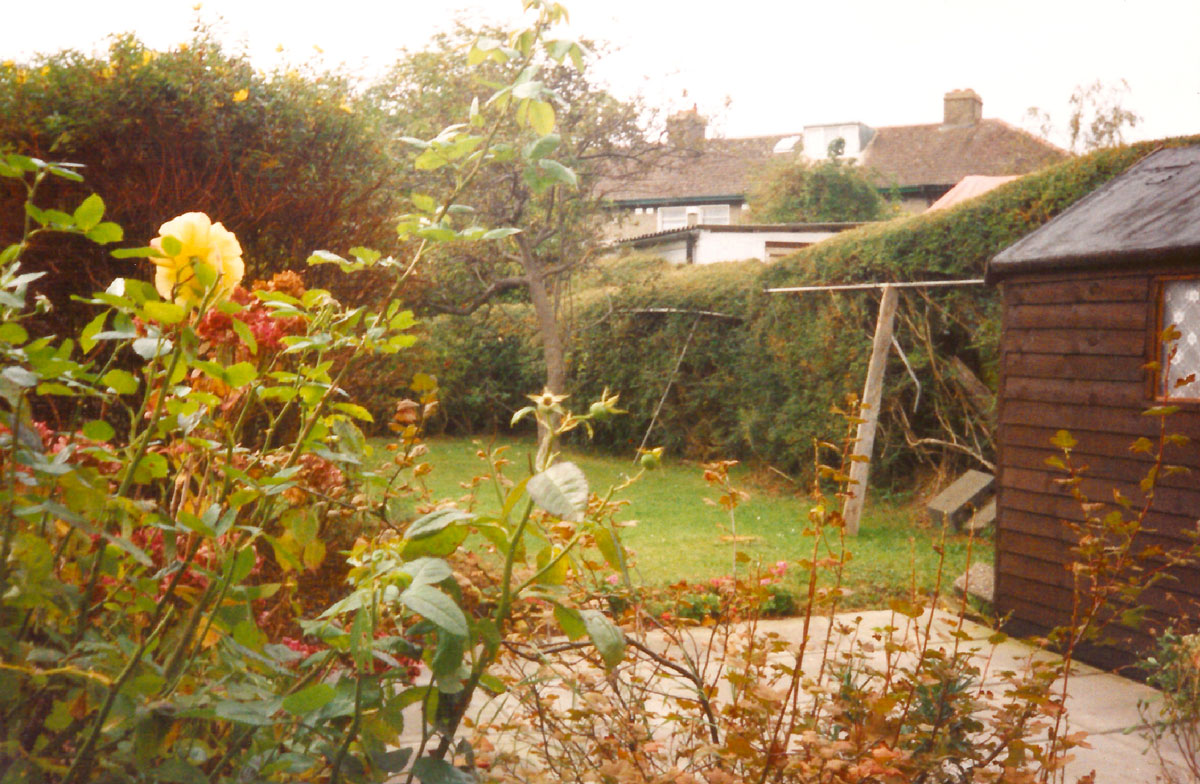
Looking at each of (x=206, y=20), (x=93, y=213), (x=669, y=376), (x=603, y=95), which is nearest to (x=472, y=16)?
(x=603, y=95)

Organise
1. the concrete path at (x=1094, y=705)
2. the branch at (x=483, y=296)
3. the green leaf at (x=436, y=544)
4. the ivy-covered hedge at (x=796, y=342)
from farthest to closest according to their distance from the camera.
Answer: the branch at (x=483, y=296), the ivy-covered hedge at (x=796, y=342), the concrete path at (x=1094, y=705), the green leaf at (x=436, y=544)

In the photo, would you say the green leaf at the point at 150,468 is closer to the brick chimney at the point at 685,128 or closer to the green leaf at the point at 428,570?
the green leaf at the point at 428,570

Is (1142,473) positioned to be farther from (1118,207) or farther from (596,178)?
(596,178)

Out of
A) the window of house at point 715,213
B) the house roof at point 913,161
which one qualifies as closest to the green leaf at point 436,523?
the house roof at point 913,161

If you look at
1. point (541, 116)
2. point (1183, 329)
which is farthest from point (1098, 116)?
point (541, 116)

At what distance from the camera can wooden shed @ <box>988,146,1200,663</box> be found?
4.33 meters

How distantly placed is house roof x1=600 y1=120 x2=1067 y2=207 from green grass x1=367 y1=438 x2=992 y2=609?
11.7 m

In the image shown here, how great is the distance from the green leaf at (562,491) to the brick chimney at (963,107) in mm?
26550

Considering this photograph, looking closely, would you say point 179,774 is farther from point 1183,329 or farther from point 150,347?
point 1183,329

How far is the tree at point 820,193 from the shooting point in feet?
62.8

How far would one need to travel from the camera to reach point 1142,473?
4434 millimetres

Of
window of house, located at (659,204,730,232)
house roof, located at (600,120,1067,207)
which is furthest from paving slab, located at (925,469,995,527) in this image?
window of house, located at (659,204,730,232)

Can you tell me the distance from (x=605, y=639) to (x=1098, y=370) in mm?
4501

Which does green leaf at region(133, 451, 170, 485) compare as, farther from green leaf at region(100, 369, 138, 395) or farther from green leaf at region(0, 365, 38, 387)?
green leaf at region(0, 365, 38, 387)
